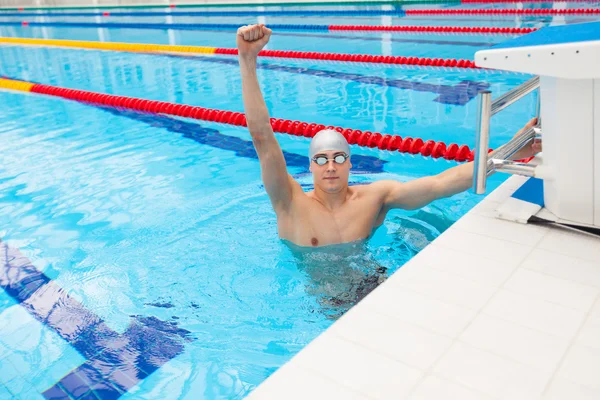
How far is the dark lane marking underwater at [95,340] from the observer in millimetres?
2303

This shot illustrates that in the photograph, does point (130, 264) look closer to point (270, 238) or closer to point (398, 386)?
point (270, 238)

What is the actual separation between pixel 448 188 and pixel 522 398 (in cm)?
146

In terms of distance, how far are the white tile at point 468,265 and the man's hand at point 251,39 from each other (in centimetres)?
113


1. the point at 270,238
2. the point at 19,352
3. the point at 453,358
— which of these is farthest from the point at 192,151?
the point at 453,358

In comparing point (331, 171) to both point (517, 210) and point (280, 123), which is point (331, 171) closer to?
point (517, 210)

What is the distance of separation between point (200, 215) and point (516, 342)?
2.73 m

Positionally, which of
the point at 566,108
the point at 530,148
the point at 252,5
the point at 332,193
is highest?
the point at 252,5

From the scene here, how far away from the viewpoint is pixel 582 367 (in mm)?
1517

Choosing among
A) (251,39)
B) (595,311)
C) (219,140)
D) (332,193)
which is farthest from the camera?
(219,140)

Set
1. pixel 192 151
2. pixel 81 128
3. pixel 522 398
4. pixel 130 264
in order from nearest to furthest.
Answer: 1. pixel 522 398
2. pixel 130 264
3. pixel 192 151
4. pixel 81 128

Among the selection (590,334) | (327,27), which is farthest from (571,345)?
(327,27)

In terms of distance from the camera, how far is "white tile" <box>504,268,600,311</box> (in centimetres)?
182

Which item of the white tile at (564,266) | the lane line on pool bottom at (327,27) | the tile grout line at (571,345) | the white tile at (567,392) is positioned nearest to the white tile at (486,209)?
the white tile at (564,266)

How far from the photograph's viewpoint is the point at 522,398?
1.41 meters
